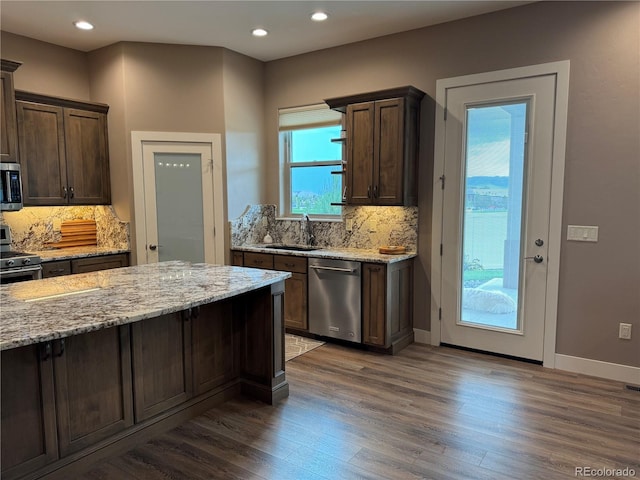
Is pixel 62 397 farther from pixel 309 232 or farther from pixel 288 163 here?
pixel 288 163

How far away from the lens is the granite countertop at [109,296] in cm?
190

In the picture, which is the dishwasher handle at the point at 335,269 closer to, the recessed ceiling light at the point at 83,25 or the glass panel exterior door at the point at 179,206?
the glass panel exterior door at the point at 179,206

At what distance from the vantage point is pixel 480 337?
405cm

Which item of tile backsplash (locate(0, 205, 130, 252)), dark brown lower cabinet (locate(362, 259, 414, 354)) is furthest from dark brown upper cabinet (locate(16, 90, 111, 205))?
dark brown lower cabinet (locate(362, 259, 414, 354))

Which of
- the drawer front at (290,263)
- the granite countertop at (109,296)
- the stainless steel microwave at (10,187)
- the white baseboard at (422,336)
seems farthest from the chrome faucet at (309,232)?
the stainless steel microwave at (10,187)

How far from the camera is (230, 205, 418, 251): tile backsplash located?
441 cm

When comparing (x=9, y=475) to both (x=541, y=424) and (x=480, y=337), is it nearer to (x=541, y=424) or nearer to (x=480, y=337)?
(x=541, y=424)

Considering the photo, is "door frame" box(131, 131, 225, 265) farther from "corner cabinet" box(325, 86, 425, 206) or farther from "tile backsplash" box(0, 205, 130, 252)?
"corner cabinet" box(325, 86, 425, 206)

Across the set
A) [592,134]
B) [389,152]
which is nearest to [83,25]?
[389,152]

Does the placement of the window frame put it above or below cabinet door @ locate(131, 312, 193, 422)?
above

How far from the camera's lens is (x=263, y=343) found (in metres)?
3.07

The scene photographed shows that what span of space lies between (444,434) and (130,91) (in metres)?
4.40

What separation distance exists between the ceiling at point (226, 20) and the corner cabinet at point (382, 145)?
0.66 m

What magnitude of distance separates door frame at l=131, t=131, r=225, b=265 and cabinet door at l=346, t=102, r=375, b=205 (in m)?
1.51
